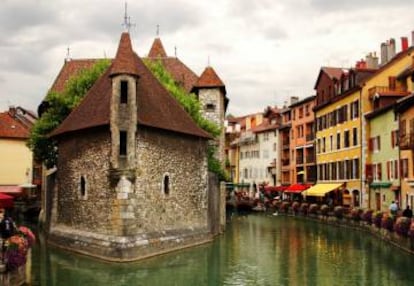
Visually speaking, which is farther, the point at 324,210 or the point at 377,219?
the point at 324,210

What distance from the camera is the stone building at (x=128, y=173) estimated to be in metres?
26.3

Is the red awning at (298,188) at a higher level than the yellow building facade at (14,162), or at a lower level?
lower

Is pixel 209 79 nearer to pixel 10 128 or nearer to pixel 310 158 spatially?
pixel 310 158

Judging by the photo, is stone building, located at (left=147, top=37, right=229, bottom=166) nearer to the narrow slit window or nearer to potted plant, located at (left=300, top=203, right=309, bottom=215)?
potted plant, located at (left=300, top=203, right=309, bottom=215)

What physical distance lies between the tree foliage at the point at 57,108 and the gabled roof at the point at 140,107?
20.5 ft

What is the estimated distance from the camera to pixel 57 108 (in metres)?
39.3

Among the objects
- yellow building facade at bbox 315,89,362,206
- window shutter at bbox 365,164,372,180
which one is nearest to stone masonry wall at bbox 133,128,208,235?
window shutter at bbox 365,164,372,180

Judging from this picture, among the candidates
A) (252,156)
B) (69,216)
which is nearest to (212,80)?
(69,216)

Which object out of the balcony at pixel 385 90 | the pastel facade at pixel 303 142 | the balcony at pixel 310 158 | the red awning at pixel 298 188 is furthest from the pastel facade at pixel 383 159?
the balcony at pixel 310 158

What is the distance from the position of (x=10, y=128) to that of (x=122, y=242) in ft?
125

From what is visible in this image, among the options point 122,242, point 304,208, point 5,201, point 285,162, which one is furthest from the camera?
point 285,162

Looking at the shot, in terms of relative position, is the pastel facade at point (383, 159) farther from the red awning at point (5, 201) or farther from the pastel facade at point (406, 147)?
the red awning at point (5, 201)

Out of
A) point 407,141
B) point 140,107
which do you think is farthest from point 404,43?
point 140,107

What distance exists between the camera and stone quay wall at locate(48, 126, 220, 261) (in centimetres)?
2619
